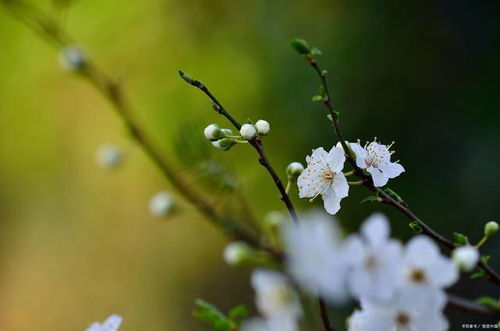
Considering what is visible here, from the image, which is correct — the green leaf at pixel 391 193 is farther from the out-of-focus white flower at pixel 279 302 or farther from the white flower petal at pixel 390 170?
the out-of-focus white flower at pixel 279 302

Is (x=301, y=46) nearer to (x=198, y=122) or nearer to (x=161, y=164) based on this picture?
(x=161, y=164)

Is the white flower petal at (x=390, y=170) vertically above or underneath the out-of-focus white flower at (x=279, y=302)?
above

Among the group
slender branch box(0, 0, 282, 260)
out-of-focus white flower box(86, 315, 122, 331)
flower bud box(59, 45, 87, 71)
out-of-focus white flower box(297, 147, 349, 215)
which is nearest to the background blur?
flower bud box(59, 45, 87, 71)

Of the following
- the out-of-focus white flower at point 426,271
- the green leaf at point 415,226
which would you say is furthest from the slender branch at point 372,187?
the out-of-focus white flower at point 426,271

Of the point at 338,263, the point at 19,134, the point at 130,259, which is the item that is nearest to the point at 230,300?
the point at 130,259

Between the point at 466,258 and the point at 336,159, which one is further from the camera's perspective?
the point at 336,159

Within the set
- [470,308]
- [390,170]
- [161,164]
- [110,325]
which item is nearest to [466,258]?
[470,308]

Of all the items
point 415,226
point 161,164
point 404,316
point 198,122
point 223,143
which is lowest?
point 404,316
